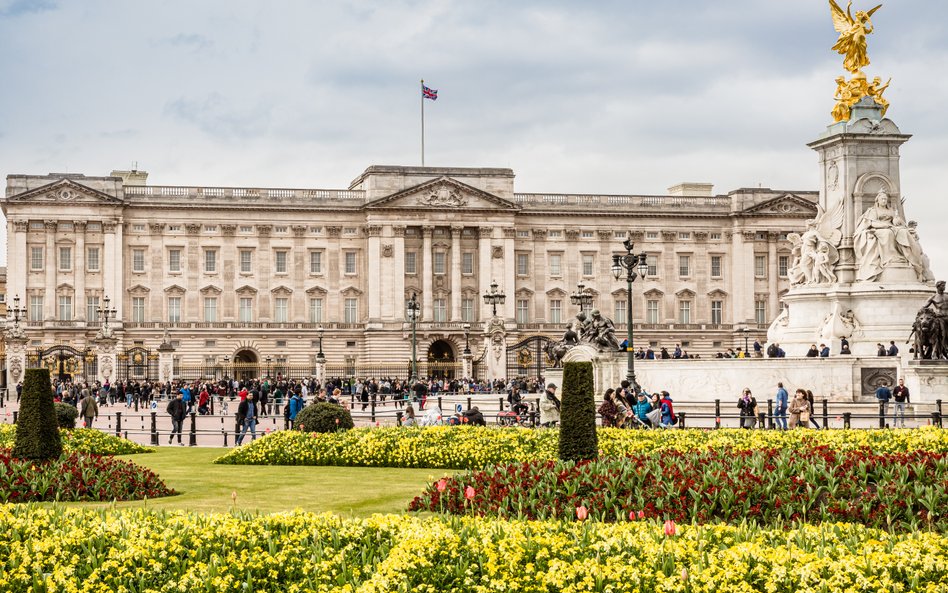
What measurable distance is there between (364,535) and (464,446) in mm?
10578

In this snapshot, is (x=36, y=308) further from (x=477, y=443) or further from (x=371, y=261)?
(x=477, y=443)

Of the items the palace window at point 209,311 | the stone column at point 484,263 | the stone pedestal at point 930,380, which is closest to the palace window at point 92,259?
the palace window at point 209,311

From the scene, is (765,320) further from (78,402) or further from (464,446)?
(464,446)

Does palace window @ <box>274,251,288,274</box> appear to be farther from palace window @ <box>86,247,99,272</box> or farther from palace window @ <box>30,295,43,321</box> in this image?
palace window @ <box>30,295,43,321</box>

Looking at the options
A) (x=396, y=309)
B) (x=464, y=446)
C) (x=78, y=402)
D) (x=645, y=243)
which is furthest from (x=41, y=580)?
(x=645, y=243)

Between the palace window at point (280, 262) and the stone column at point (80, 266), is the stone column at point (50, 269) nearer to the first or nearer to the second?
the stone column at point (80, 266)

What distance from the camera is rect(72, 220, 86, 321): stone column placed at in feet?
256

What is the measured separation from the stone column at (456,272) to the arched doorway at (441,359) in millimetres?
2119

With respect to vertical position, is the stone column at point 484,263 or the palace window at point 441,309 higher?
the stone column at point 484,263

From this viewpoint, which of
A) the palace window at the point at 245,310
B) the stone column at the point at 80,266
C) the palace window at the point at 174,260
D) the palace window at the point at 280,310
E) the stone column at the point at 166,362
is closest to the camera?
the stone column at the point at 166,362

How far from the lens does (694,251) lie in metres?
85.9

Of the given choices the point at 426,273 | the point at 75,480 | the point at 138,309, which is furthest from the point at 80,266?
the point at 75,480

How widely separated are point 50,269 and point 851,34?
187ft

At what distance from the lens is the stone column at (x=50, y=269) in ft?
255
